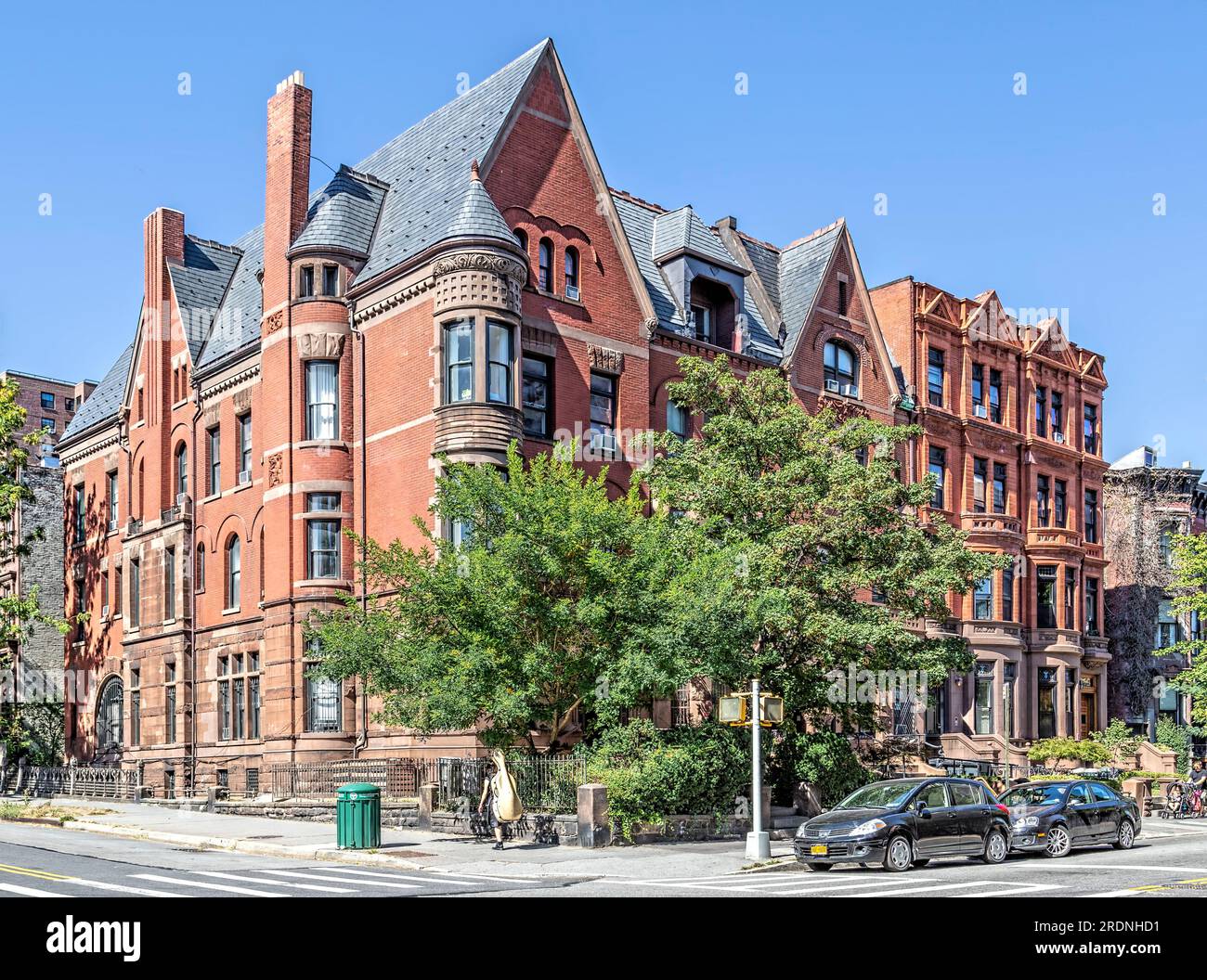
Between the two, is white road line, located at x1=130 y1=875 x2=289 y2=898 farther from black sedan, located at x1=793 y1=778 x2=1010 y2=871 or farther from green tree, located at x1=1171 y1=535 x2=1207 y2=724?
green tree, located at x1=1171 y1=535 x2=1207 y2=724

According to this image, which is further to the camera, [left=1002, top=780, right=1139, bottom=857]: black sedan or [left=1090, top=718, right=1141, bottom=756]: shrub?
[left=1090, top=718, right=1141, bottom=756]: shrub

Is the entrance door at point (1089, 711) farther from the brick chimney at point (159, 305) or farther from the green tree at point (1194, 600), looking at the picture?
the brick chimney at point (159, 305)

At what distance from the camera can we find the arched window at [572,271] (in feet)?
125

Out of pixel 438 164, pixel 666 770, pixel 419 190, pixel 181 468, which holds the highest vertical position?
pixel 438 164

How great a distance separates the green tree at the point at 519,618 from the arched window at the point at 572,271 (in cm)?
1010

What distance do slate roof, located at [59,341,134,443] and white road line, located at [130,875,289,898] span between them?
116 ft

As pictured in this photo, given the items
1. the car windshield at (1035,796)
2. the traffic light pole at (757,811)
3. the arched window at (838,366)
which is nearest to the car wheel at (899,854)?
the traffic light pole at (757,811)

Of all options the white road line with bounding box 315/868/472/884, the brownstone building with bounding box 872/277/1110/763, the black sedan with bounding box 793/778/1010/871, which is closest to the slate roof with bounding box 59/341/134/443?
the brownstone building with bounding box 872/277/1110/763

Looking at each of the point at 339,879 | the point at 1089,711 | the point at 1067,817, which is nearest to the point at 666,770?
the point at 1067,817

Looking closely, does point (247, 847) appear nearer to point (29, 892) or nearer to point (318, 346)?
point (29, 892)

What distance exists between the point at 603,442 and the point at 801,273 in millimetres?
13059

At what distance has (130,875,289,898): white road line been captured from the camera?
54.7ft

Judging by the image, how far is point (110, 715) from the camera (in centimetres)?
4950

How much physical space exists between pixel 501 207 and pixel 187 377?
15.7m
